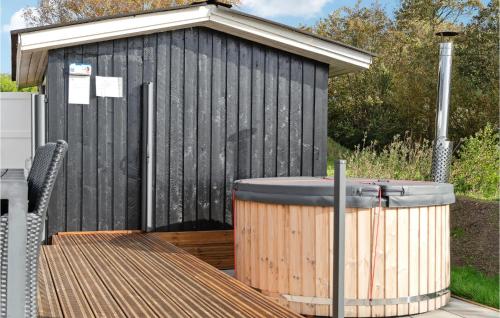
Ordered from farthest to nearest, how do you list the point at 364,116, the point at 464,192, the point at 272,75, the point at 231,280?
the point at 364,116
the point at 464,192
the point at 272,75
the point at 231,280

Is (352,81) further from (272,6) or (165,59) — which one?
(272,6)

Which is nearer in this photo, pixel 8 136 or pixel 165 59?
pixel 165 59

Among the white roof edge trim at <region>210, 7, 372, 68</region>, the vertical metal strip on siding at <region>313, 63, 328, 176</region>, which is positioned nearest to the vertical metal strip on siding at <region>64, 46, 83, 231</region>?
the white roof edge trim at <region>210, 7, 372, 68</region>

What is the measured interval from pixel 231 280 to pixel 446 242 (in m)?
2.00

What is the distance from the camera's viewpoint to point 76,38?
593 cm

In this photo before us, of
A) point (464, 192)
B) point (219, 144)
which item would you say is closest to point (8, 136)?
point (219, 144)

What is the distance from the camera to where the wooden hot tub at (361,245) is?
4559 millimetres

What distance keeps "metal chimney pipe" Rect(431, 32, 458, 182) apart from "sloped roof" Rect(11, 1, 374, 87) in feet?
4.16

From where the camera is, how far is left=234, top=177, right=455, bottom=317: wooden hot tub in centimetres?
456

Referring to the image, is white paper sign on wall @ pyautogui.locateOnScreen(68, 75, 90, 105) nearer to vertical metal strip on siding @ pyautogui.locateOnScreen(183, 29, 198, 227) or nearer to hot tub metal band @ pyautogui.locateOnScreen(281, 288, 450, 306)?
vertical metal strip on siding @ pyautogui.locateOnScreen(183, 29, 198, 227)

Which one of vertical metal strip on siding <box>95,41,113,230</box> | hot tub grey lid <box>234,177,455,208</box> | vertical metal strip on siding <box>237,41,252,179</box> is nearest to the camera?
hot tub grey lid <box>234,177,455,208</box>

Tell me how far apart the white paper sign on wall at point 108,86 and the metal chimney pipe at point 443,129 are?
3767 millimetres

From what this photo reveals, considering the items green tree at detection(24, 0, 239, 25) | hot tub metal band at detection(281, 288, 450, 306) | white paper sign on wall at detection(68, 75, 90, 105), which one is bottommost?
hot tub metal band at detection(281, 288, 450, 306)

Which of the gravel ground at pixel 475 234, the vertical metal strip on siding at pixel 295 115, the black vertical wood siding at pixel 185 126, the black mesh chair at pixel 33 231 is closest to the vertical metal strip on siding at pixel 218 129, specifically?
the black vertical wood siding at pixel 185 126
